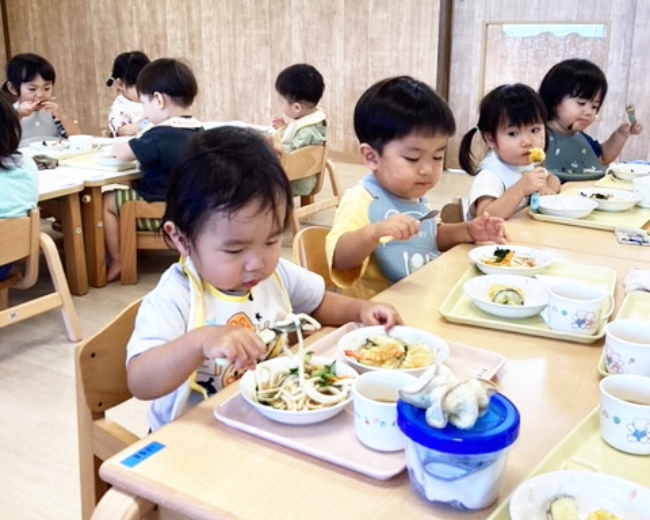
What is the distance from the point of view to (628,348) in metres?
1.08

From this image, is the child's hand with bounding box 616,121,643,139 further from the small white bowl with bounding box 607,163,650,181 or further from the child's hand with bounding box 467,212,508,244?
the child's hand with bounding box 467,212,508,244

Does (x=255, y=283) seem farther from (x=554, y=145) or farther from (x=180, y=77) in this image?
(x=180, y=77)

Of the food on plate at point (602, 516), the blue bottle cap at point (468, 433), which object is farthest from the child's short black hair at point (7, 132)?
→ the food on plate at point (602, 516)

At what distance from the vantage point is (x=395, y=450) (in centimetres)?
92

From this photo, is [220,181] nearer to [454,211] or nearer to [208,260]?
[208,260]

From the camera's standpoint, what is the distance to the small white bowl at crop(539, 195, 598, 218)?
2.16 meters

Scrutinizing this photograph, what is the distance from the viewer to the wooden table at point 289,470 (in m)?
0.82

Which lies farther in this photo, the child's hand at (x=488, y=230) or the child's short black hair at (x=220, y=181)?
the child's hand at (x=488, y=230)

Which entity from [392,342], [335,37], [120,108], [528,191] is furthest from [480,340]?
[335,37]

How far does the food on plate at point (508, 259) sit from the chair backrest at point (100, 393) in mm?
833

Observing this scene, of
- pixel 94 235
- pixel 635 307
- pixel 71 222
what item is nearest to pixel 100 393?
pixel 635 307

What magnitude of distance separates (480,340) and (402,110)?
28.9 inches

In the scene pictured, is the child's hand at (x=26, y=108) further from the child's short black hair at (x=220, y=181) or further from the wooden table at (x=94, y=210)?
the child's short black hair at (x=220, y=181)

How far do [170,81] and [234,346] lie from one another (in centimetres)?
289
